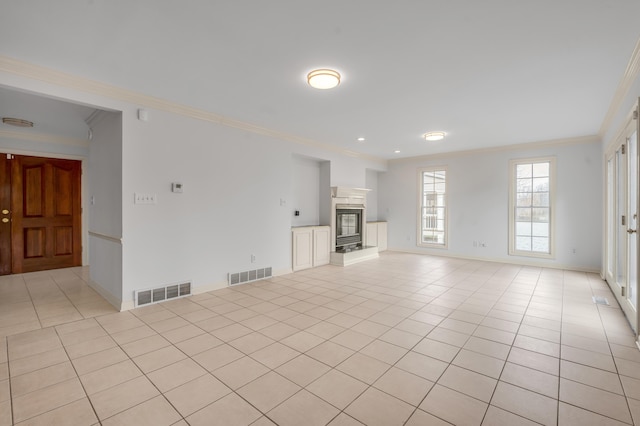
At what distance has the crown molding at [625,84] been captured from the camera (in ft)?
9.00

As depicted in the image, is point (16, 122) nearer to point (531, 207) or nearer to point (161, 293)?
point (161, 293)

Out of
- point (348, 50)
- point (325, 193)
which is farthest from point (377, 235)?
point (348, 50)

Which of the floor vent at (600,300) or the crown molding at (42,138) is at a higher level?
the crown molding at (42,138)

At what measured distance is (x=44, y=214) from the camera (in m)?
5.80

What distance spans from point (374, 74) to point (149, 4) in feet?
6.78

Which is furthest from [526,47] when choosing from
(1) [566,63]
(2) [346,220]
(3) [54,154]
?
(3) [54,154]

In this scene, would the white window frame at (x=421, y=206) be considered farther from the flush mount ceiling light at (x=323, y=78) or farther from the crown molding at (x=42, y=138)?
the crown molding at (x=42, y=138)

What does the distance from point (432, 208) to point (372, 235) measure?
5.75ft

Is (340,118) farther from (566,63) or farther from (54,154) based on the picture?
(54,154)

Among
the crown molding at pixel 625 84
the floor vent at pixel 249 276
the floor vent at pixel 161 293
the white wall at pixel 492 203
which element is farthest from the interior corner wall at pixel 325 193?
the crown molding at pixel 625 84

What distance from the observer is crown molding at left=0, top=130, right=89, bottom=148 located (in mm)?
5375

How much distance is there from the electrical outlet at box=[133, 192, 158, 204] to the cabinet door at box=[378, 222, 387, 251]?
6007mm

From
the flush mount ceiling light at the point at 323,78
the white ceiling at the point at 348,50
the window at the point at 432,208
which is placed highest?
the white ceiling at the point at 348,50

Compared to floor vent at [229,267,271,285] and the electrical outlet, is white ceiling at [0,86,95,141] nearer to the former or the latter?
the electrical outlet
